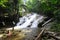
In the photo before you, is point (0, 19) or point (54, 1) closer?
point (54, 1)

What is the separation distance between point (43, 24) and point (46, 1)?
4610 millimetres

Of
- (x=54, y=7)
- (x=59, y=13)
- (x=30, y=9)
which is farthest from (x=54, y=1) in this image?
(x=30, y=9)

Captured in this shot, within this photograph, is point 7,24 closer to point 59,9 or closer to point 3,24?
point 3,24

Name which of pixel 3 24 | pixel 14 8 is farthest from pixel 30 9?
pixel 3 24

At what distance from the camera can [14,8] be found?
84.7 ft

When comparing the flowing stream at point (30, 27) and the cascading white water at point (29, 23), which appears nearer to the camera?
the flowing stream at point (30, 27)

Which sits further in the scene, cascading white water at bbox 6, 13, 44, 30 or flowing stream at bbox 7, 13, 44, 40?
cascading white water at bbox 6, 13, 44, 30

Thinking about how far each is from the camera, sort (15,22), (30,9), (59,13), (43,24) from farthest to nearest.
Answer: (30,9), (15,22), (43,24), (59,13)

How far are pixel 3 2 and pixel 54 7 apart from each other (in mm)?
8215

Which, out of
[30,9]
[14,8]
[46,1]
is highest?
[46,1]

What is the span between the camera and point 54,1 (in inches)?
775

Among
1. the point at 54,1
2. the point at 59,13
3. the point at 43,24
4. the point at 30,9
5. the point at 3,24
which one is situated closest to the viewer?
the point at 59,13

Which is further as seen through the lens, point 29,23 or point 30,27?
point 29,23

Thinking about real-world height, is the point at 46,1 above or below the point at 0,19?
above
